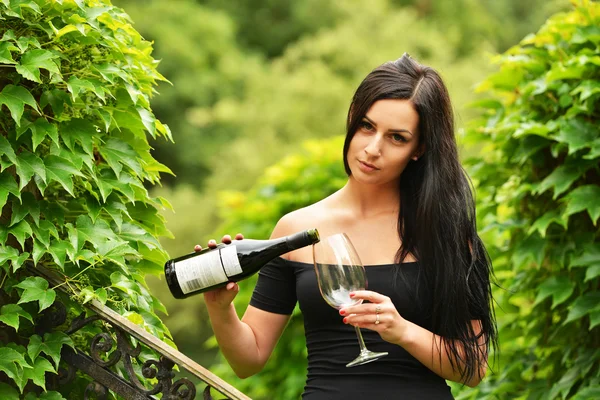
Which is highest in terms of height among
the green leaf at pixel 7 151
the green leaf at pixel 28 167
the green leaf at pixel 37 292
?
the green leaf at pixel 7 151

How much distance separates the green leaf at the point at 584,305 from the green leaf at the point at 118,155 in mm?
1920

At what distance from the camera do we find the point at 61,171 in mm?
2090

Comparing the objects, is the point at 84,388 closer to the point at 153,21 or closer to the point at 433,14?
the point at 153,21

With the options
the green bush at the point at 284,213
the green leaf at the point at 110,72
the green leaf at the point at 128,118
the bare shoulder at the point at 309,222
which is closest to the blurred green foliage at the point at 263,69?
the green bush at the point at 284,213

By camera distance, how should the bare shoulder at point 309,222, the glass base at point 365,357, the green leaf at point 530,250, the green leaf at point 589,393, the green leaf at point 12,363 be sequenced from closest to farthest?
the green leaf at point 12,363 → the glass base at point 365,357 → the bare shoulder at point 309,222 → the green leaf at point 589,393 → the green leaf at point 530,250

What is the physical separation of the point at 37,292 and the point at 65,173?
285mm

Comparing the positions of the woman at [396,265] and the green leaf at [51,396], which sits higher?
the woman at [396,265]

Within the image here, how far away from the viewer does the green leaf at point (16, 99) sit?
2.01 metres

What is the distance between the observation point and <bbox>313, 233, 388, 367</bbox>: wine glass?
7.11 feet

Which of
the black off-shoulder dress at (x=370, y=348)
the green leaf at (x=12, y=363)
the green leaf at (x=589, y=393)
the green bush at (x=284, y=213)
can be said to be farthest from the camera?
the green bush at (x=284, y=213)

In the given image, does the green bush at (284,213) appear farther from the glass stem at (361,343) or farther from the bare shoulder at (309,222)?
the glass stem at (361,343)

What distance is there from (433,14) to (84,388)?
20477 mm

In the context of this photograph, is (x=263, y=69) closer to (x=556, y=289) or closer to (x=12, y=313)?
(x=556, y=289)

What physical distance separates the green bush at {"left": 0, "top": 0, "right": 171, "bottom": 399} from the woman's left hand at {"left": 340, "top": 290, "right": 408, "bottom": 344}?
55cm
